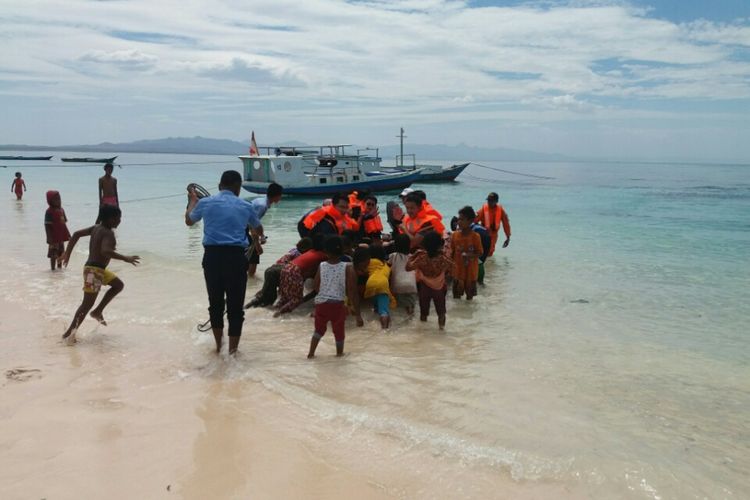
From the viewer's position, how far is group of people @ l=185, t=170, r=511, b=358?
5254 mm

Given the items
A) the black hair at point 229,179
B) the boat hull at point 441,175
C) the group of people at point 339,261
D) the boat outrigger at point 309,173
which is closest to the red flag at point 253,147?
the boat outrigger at point 309,173

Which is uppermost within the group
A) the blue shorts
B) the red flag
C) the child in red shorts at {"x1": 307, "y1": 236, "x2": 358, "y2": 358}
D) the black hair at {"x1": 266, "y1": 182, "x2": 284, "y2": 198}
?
the red flag

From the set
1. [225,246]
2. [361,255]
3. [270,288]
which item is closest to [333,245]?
[225,246]

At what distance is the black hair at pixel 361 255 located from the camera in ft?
22.1

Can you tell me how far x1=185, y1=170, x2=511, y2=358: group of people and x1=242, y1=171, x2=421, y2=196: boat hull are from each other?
22.1 metres

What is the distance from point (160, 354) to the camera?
5.52 metres

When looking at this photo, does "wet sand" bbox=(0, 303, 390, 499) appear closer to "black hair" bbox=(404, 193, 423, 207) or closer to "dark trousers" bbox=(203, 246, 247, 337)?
"dark trousers" bbox=(203, 246, 247, 337)

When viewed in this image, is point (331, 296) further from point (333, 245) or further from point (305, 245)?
point (305, 245)

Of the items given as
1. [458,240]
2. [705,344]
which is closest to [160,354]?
[458,240]

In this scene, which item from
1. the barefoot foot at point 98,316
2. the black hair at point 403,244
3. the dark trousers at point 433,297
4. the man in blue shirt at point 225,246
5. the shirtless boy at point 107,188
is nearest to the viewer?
the man in blue shirt at point 225,246

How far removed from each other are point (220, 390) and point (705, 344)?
5485mm

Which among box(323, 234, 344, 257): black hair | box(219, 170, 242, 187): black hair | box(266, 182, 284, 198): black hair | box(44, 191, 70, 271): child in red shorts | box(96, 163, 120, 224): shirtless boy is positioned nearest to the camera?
box(219, 170, 242, 187): black hair

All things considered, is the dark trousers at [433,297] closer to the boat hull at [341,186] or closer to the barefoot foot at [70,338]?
the barefoot foot at [70,338]

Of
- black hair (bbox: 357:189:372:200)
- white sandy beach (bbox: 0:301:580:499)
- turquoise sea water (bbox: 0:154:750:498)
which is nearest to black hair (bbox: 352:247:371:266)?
turquoise sea water (bbox: 0:154:750:498)
